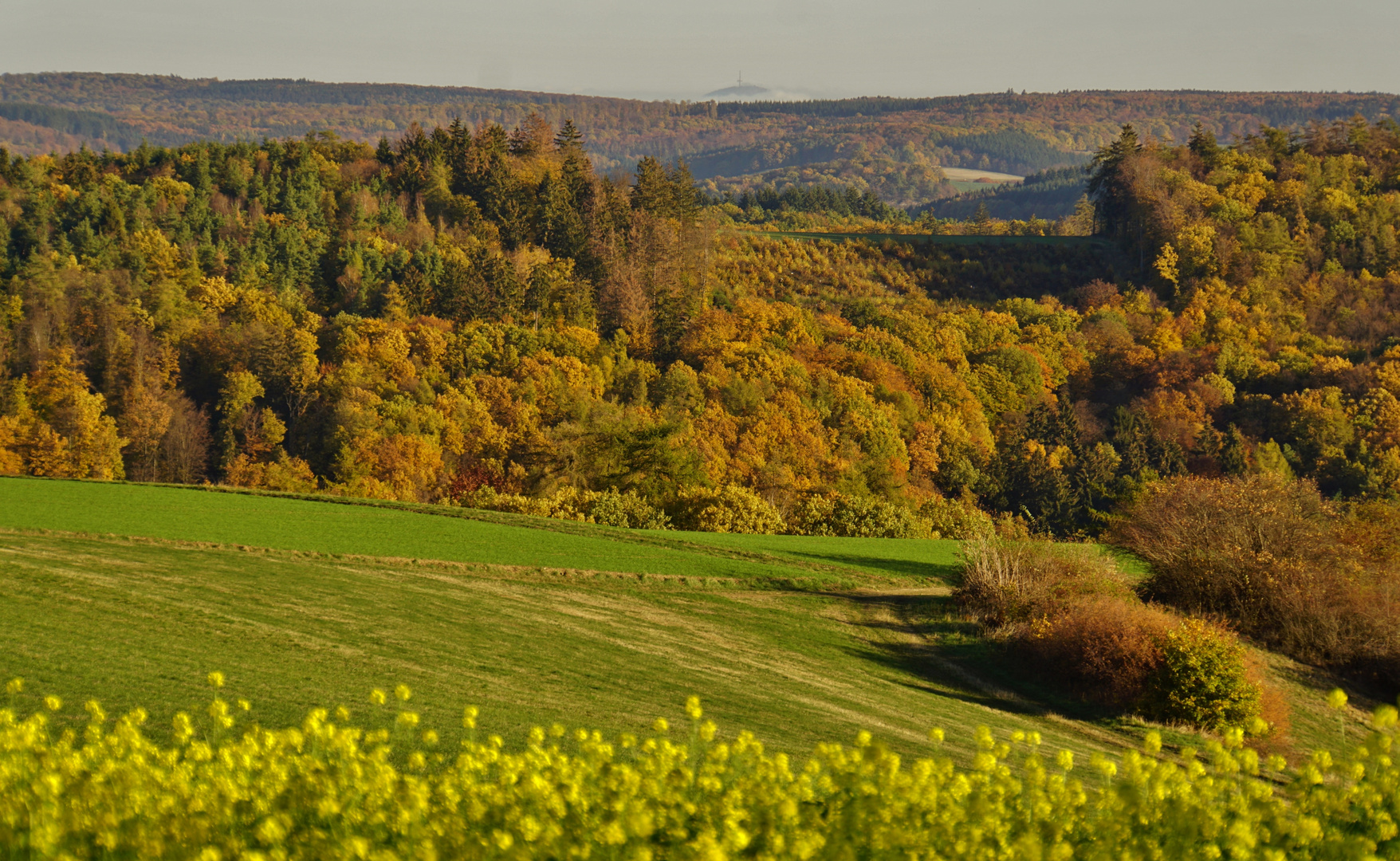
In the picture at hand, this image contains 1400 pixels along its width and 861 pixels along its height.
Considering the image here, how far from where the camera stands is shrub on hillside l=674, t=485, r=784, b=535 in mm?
44031

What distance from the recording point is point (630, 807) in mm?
4777

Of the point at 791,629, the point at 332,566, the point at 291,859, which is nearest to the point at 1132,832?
the point at 291,859

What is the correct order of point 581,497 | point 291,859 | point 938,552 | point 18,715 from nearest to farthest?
point 291,859
point 18,715
point 938,552
point 581,497

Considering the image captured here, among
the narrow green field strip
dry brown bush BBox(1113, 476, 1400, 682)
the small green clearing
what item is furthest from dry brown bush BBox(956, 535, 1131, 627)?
the narrow green field strip

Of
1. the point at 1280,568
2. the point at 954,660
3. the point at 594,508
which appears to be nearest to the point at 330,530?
the point at 594,508

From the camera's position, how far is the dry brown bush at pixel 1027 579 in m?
24.7

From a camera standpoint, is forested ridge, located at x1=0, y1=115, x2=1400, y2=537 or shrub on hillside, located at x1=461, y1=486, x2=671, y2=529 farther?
forested ridge, located at x1=0, y1=115, x2=1400, y2=537

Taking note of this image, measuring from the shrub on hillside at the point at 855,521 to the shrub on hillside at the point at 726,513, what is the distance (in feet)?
4.78

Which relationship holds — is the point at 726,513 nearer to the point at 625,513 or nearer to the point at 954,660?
the point at 625,513

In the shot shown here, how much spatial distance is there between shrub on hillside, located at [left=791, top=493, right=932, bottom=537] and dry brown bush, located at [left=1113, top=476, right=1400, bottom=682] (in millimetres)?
16103

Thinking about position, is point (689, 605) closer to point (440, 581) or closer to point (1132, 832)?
point (440, 581)

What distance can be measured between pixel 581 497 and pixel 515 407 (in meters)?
40.7

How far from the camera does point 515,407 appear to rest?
3393 inches

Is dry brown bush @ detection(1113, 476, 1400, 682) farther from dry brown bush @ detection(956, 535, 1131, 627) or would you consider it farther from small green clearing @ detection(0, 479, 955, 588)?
small green clearing @ detection(0, 479, 955, 588)
